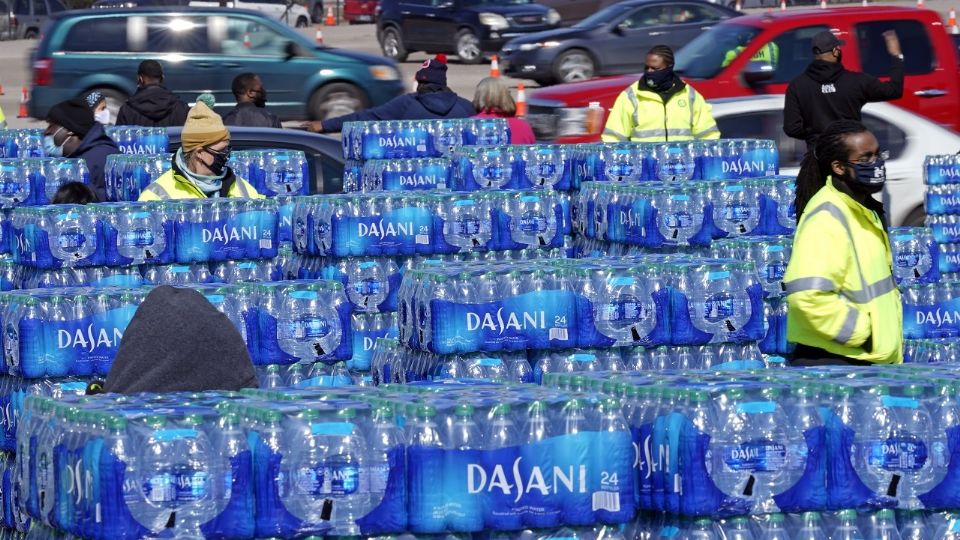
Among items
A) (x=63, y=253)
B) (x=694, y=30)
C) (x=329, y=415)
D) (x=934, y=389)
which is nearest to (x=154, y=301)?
(x=329, y=415)

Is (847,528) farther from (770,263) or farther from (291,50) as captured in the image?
(291,50)

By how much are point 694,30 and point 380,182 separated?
15.4 m

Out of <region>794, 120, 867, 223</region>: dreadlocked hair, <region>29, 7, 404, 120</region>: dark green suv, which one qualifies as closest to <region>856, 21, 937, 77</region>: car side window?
<region>29, 7, 404, 120</region>: dark green suv

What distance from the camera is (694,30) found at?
93.4 feet

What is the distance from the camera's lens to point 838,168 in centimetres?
765

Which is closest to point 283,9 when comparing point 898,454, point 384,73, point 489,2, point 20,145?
point 489,2

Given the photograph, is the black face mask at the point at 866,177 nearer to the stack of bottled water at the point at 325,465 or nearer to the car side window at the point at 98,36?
the stack of bottled water at the point at 325,465

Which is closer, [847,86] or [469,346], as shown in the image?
[469,346]

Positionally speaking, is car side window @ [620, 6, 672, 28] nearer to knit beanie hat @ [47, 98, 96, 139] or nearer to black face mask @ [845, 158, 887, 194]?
knit beanie hat @ [47, 98, 96, 139]

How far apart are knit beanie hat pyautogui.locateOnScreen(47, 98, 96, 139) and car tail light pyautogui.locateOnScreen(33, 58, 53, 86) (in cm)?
914

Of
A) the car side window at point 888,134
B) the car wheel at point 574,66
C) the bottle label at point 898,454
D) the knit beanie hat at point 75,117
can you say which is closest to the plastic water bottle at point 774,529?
the bottle label at point 898,454

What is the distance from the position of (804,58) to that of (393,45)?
19.6 m

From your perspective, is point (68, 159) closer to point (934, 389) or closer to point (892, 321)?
point (892, 321)

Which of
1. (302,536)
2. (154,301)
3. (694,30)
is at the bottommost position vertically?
(302,536)
